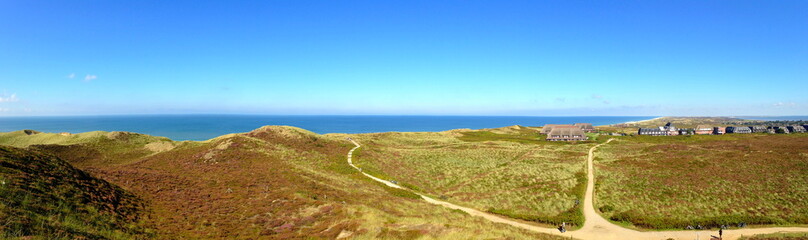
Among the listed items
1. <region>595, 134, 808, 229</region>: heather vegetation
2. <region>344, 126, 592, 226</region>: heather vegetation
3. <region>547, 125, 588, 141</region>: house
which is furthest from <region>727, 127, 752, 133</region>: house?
<region>344, 126, 592, 226</region>: heather vegetation

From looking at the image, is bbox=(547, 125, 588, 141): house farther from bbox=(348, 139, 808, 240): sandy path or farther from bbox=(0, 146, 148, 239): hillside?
bbox=(0, 146, 148, 239): hillside

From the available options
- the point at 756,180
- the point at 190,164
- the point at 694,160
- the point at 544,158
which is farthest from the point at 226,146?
the point at 694,160

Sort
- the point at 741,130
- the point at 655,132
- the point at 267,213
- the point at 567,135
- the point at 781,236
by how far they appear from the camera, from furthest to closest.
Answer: the point at 655,132 < the point at 741,130 < the point at 567,135 < the point at 781,236 < the point at 267,213

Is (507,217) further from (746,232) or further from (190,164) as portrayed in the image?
(190,164)

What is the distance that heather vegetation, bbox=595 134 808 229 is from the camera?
101 feet

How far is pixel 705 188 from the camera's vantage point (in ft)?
132

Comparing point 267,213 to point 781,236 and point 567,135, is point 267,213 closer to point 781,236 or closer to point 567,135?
point 781,236

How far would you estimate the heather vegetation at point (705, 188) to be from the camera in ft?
101

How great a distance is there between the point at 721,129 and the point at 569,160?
133 metres

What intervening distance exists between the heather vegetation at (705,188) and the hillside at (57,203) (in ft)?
126

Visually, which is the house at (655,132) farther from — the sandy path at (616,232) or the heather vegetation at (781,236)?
the heather vegetation at (781,236)

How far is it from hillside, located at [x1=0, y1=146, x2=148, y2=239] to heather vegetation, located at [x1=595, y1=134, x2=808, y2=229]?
38.4 meters

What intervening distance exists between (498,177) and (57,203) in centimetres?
4613

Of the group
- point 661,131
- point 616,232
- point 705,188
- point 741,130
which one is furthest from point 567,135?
point 616,232
